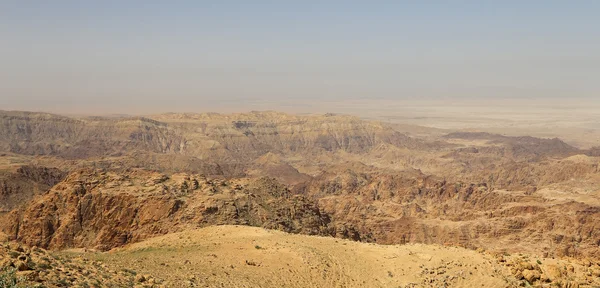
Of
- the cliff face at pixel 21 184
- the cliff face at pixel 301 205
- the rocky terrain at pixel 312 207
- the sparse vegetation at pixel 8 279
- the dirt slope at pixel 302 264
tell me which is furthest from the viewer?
the cliff face at pixel 21 184

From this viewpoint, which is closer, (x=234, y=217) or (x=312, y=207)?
(x=234, y=217)

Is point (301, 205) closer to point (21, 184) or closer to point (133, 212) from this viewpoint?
point (133, 212)

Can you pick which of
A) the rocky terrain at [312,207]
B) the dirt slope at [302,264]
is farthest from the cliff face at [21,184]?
the dirt slope at [302,264]

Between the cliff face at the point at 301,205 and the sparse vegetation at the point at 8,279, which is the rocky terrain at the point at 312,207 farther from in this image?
the sparse vegetation at the point at 8,279

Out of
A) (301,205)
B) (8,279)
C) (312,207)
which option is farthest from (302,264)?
(312,207)

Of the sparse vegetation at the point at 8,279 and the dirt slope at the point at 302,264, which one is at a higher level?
the sparse vegetation at the point at 8,279

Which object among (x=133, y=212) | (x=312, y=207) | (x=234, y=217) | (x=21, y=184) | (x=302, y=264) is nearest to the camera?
(x=302, y=264)

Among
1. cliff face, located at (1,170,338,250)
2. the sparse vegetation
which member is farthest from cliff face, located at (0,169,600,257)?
the sparse vegetation

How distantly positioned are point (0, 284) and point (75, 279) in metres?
5.39

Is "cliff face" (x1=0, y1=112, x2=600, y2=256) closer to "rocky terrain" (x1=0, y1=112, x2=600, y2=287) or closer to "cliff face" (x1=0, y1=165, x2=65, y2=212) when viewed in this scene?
"rocky terrain" (x1=0, y1=112, x2=600, y2=287)

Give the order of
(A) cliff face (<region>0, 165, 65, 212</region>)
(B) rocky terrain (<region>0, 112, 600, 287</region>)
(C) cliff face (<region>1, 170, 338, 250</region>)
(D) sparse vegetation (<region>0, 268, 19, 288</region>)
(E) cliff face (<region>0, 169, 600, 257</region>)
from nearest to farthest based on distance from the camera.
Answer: (D) sparse vegetation (<region>0, 268, 19, 288</region>) → (C) cliff face (<region>1, 170, 338, 250</region>) → (E) cliff face (<region>0, 169, 600, 257</region>) → (B) rocky terrain (<region>0, 112, 600, 287</region>) → (A) cliff face (<region>0, 165, 65, 212</region>)

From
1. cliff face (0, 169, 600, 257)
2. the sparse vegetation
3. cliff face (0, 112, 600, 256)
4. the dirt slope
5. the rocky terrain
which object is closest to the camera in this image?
the sparse vegetation

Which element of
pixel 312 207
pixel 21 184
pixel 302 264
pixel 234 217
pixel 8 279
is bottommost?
pixel 21 184

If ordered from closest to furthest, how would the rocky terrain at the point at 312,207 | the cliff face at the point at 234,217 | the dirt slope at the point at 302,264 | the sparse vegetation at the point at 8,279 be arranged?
the sparse vegetation at the point at 8,279
the dirt slope at the point at 302,264
the cliff face at the point at 234,217
the rocky terrain at the point at 312,207
